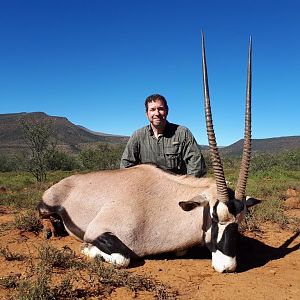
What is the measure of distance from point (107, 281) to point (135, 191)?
134 centimetres

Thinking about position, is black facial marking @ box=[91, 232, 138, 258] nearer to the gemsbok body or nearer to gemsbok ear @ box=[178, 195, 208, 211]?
the gemsbok body

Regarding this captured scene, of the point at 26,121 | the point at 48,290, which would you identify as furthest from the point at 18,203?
the point at 26,121

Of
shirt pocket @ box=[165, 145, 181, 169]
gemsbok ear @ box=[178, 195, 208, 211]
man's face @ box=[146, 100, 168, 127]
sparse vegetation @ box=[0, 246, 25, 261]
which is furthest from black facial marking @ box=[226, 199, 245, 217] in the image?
sparse vegetation @ box=[0, 246, 25, 261]

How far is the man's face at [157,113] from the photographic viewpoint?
229 inches

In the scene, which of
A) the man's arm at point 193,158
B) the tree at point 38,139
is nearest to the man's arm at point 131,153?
the man's arm at point 193,158

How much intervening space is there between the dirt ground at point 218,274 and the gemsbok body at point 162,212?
0.61ft

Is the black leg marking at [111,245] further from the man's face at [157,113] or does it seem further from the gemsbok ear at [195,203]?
the man's face at [157,113]

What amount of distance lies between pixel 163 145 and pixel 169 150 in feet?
0.39

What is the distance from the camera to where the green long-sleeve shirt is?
5.90 meters

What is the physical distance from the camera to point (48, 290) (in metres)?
3.10

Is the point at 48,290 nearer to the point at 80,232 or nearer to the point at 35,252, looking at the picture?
the point at 35,252

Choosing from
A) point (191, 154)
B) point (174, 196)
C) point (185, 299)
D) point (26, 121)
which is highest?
point (26, 121)

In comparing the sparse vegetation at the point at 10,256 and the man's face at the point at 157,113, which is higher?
the man's face at the point at 157,113

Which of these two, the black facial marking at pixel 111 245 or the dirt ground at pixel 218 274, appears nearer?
the dirt ground at pixel 218 274
